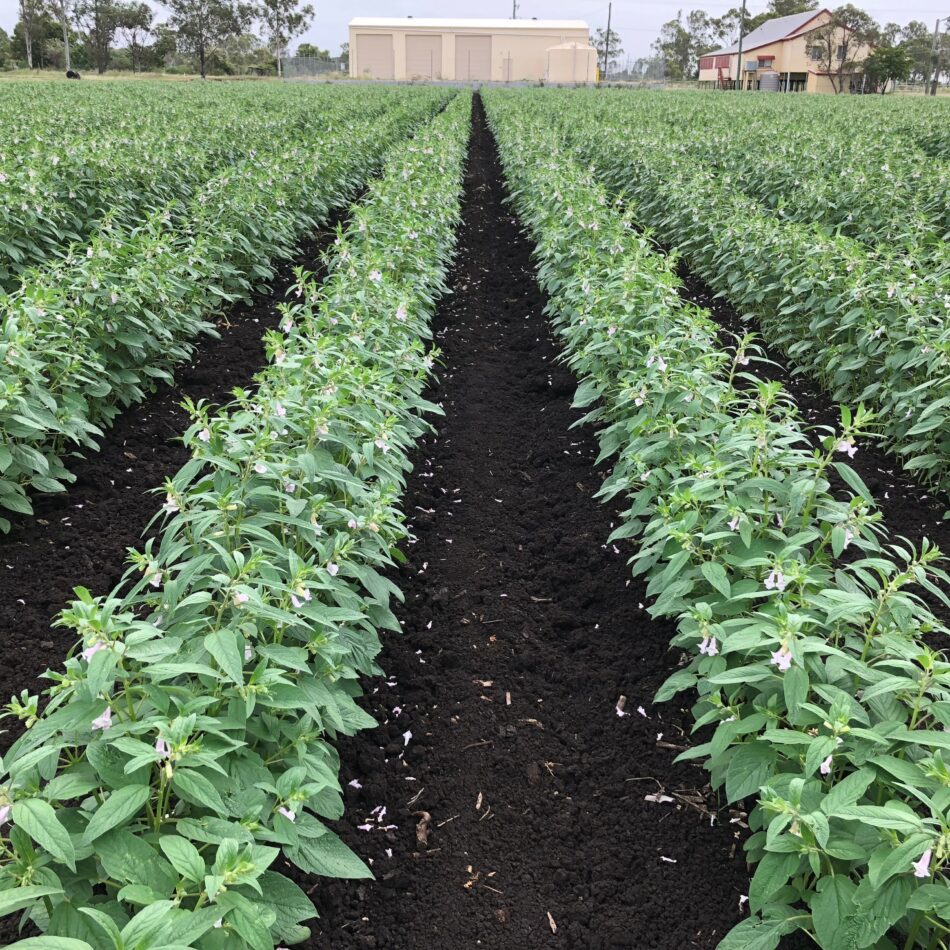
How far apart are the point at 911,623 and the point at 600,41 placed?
122226mm

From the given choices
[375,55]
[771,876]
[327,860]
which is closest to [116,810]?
[327,860]

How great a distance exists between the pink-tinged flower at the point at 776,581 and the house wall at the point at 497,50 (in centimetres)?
7344

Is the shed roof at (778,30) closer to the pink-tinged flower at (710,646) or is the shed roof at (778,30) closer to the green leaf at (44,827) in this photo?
the pink-tinged flower at (710,646)

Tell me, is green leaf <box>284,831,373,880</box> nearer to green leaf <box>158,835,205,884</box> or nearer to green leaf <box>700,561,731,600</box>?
green leaf <box>158,835,205,884</box>

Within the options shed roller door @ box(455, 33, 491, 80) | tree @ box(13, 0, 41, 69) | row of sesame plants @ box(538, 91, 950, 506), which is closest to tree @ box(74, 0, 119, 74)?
tree @ box(13, 0, 41, 69)

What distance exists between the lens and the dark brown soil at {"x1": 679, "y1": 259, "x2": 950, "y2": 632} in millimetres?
4070

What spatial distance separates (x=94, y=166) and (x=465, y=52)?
227 ft

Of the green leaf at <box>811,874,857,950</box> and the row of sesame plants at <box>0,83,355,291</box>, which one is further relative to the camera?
the row of sesame plants at <box>0,83,355,291</box>

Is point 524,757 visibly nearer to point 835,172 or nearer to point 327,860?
point 327,860

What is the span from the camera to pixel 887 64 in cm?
5872

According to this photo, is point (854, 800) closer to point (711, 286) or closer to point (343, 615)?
point (343, 615)

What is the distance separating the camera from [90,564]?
3574mm

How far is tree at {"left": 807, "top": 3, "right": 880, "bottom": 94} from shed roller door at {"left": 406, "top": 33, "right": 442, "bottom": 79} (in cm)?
3130

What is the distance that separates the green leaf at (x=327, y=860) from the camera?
1.97 metres
